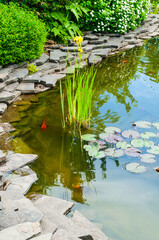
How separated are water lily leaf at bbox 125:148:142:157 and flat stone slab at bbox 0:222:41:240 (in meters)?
1.61

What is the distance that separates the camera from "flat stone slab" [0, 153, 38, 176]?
2.80 m

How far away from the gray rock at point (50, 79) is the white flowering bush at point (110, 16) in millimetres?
2555

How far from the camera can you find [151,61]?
6.24 meters

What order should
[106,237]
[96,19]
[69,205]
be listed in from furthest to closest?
[96,19], [69,205], [106,237]

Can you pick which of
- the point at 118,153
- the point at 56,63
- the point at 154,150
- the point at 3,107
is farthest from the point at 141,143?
the point at 56,63

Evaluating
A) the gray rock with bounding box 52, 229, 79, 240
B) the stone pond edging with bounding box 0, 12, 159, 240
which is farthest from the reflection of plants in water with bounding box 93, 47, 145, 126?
the gray rock with bounding box 52, 229, 79, 240

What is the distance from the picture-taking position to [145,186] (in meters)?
2.74

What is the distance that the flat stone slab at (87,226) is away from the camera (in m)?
2.08

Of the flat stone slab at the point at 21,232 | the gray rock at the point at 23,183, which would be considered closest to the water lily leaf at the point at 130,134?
the gray rock at the point at 23,183

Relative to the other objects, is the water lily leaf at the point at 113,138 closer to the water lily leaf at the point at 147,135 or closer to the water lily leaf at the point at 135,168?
the water lily leaf at the point at 147,135

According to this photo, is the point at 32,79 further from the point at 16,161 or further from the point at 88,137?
the point at 16,161

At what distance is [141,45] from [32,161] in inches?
213

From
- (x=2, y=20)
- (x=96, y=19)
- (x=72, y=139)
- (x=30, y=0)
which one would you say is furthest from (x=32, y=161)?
(x=96, y=19)

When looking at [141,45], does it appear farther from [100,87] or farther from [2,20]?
[2,20]
